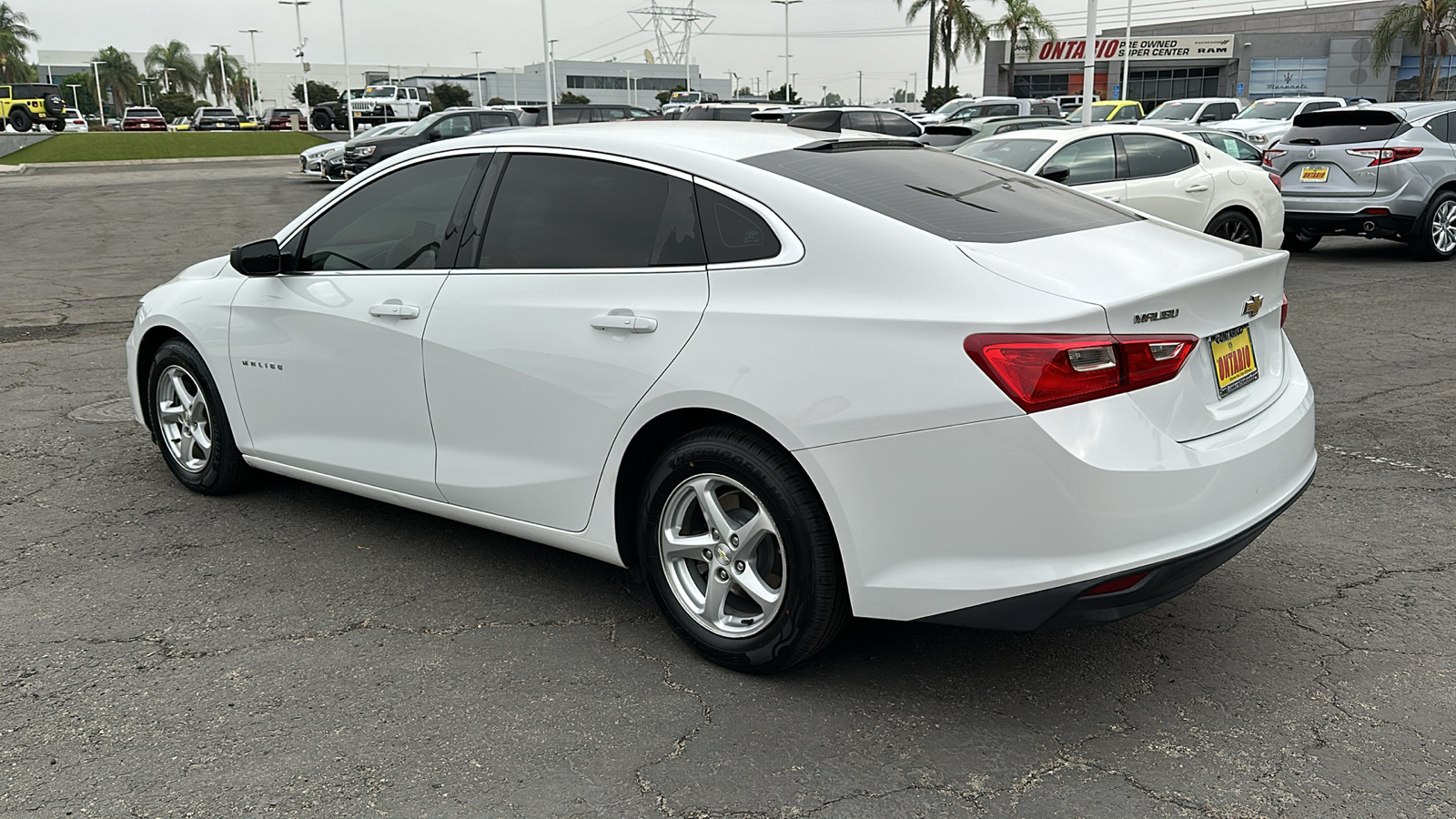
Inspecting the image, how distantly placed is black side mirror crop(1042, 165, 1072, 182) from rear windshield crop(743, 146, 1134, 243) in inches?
240

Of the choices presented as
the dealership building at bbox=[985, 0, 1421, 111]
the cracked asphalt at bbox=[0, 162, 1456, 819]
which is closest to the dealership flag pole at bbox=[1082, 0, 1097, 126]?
the cracked asphalt at bbox=[0, 162, 1456, 819]

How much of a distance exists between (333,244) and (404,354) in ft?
2.53

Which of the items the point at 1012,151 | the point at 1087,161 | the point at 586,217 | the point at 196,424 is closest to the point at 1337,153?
the point at 1087,161

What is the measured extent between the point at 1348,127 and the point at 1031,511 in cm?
1190

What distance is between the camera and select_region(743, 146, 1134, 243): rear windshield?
131 inches

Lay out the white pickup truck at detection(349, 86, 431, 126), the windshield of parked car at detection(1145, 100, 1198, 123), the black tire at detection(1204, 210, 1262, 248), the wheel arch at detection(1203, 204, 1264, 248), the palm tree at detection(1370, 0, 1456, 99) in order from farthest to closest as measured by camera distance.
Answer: the white pickup truck at detection(349, 86, 431, 126), the palm tree at detection(1370, 0, 1456, 99), the windshield of parked car at detection(1145, 100, 1198, 123), the black tire at detection(1204, 210, 1262, 248), the wheel arch at detection(1203, 204, 1264, 248)

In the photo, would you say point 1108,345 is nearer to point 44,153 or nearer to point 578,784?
point 578,784

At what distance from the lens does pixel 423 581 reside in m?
4.23

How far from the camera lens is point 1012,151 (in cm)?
1064

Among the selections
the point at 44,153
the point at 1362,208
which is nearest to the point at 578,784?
the point at 1362,208

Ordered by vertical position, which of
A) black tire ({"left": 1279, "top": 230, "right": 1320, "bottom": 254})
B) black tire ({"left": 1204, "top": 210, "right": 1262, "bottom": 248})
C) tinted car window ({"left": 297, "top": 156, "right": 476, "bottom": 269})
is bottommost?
black tire ({"left": 1279, "top": 230, "right": 1320, "bottom": 254})

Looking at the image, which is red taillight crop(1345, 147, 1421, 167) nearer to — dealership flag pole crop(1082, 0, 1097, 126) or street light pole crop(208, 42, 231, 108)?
dealership flag pole crop(1082, 0, 1097, 126)

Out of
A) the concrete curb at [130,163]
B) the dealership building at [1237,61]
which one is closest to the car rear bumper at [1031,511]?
the concrete curb at [130,163]

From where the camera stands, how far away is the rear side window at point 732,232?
3.32 metres
